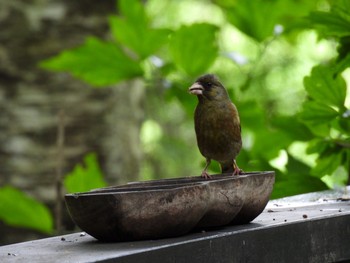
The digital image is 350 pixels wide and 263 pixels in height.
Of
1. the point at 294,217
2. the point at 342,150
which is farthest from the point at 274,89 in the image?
the point at 294,217

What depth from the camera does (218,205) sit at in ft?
6.42

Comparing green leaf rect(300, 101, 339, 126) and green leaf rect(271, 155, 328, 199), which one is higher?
green leaf rect(300, 101, 339, 126)

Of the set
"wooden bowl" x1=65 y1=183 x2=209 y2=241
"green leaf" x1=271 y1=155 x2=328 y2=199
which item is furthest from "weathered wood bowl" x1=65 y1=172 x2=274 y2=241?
"green leaf" x1=271 y1=155 x2=328 y2=199

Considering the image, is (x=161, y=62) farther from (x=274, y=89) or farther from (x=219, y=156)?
(x=274, y=89)

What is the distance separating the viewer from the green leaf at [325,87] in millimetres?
2465

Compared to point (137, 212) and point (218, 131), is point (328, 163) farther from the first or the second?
point (137, 212)

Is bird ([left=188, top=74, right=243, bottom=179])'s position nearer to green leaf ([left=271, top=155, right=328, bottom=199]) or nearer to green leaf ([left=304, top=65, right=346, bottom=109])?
green leaf ([left=271, top=155, right=328, bottom=199])

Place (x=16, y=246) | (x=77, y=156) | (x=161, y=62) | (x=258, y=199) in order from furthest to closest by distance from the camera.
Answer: (x=77, y=156) → (x=161, y=62) → (x=258, y=199) → (x=16, y=246)

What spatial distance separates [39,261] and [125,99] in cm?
276

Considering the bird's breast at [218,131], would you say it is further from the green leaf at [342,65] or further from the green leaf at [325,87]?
the green leaf at [342,65]

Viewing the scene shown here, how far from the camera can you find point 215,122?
255 centimetres

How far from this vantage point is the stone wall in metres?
4.21

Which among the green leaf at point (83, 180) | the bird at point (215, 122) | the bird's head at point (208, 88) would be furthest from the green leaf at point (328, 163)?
the green leaf at point (83, 180)

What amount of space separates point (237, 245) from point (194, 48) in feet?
3.74
